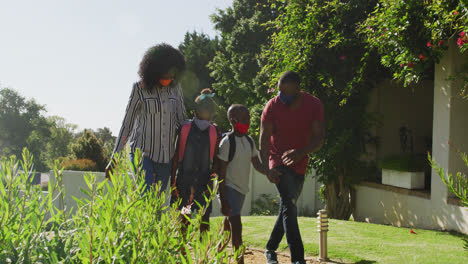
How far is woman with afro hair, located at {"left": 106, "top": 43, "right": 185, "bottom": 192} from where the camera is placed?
3994mm

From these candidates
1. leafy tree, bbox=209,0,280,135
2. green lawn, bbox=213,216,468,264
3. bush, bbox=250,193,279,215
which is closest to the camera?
green lawn, bbox=213,216,468,264

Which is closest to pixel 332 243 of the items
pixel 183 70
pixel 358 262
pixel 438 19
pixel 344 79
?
pixel 358 262

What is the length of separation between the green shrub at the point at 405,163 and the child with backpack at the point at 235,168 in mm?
4752

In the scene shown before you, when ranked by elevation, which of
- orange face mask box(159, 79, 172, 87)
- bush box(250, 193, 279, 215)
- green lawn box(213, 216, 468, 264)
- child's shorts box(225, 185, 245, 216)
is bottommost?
bush box(250, 193, 279, 215)

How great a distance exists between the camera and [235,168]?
14.5 ft

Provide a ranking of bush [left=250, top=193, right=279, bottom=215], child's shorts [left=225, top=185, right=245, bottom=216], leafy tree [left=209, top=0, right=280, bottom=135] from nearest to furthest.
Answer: child's shorts [left=225, top=185, right=245, bottom=216], bush [left=250, top=193, right=279, bottom=215], leafy tree [left=209, top=0, right=280, bottom=135]

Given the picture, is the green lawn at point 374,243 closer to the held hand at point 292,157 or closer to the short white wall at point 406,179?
the short white wall at point 406,179

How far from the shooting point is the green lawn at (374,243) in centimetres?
498

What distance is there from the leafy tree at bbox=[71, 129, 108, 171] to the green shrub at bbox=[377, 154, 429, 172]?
16.2 metres

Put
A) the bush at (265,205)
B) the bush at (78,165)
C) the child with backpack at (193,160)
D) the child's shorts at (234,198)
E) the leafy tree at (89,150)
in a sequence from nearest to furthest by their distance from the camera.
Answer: the child with backpack at (193,160) → the child's shorts at (234,198) → the bush at (265,205) → the bush at (78,165) → the leafy tree at (89,150)

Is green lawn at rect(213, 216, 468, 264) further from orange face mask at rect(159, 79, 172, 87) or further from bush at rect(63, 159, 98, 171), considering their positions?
bush at rect(63, 159, 98, 171)

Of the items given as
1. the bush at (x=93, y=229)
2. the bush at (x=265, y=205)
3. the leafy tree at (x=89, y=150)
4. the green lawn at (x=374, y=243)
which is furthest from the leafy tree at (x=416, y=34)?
the leafy tree at (x=89, y=150)

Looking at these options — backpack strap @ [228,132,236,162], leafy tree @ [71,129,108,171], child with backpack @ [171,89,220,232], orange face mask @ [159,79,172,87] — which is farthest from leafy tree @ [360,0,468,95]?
leafy tree @ [71,129,108,171]

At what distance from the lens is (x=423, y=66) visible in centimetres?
683
